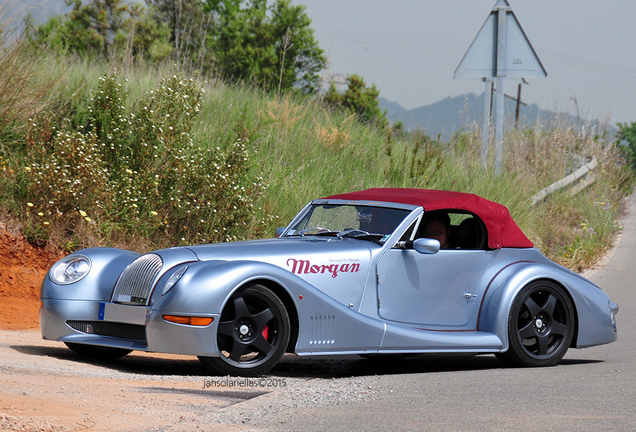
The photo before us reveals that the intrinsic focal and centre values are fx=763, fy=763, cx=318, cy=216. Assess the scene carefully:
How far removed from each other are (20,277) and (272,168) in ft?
14.7

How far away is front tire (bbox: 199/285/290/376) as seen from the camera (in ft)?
17.8

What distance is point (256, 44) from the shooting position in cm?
5894

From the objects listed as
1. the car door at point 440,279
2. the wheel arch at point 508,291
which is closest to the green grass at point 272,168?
the car door at point 440,279

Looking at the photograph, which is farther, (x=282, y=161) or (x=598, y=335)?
(x=282, y=161)

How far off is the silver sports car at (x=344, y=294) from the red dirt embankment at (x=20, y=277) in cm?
227

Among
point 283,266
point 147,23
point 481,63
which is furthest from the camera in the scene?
point 147,23

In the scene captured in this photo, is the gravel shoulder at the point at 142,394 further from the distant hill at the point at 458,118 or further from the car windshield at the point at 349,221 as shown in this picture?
the distant hill at the point at 458,118

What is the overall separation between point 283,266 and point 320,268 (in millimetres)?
326

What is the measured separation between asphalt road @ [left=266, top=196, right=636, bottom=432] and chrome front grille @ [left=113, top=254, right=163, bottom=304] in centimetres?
173

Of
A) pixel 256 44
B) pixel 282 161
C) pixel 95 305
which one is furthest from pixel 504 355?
pixel 256 44

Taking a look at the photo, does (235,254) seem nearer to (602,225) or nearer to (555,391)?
(555,391)

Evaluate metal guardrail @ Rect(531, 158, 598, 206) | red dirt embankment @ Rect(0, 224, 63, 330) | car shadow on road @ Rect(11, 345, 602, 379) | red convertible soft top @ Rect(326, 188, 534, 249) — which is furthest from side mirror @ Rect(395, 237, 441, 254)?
metal guardrail @ Rect(531, 158, 598, 206)

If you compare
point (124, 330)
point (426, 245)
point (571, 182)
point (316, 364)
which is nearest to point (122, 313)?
point (124, 330)

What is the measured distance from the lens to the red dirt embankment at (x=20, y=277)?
8.34 m
